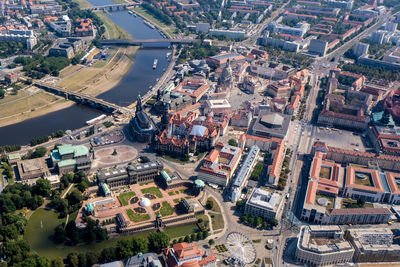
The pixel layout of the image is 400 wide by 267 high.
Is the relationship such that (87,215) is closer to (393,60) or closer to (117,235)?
(117,235)

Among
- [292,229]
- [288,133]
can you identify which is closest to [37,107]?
[288,133]

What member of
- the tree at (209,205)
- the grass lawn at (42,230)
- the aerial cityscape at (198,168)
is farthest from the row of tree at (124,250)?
the tree at (209,205)

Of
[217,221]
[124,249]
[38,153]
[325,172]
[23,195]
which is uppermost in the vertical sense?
[325,172]

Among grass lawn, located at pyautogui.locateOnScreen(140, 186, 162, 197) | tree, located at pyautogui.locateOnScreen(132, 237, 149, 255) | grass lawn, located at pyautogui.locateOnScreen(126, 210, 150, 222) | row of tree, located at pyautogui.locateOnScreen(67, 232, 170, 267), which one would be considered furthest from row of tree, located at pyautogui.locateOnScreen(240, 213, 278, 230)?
tree, located at pyautogui.locateOnScreen(132, 237, 149, 255)

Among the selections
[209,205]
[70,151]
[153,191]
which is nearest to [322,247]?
[209,205]

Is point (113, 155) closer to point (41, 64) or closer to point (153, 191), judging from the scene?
point (153, 191)

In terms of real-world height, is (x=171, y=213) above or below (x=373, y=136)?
below

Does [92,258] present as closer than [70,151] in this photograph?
Yes

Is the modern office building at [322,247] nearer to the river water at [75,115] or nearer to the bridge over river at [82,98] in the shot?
the bridge over river at [82,98]
